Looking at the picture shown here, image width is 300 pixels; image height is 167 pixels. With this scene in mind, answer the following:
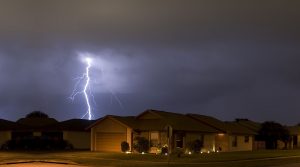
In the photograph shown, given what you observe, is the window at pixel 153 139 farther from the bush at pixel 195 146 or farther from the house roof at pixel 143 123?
the bush at pixel 195 146

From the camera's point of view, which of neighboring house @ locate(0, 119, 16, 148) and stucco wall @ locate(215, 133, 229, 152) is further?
stucco wall @ locate(215, 133, 229, 152)

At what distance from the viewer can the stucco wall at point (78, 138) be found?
71.1m

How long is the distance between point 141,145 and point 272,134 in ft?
114

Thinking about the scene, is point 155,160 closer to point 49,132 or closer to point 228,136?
point 228,136

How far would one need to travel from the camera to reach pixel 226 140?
7025 centimetres

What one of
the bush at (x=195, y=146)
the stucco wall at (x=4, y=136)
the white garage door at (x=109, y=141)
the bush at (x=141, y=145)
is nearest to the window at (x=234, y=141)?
the bush at (x=195, y=146)

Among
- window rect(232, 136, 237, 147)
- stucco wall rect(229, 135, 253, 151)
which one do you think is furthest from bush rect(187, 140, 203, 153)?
window rect(232, 136, 237, 147)

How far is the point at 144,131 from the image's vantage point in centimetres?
5928

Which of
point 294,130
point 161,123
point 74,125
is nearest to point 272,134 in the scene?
point 294,130

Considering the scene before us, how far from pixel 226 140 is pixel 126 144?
17399 millimetres

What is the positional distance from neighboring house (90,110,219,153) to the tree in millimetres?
24544

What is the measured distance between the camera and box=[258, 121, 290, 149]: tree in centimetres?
8519

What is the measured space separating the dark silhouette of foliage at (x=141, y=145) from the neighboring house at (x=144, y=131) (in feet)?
3.24

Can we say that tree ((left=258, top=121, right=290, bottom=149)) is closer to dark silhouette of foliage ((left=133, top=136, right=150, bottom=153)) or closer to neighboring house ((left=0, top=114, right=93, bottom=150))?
neighboring house ((left=0, top=114, right=93, bottom=150))
